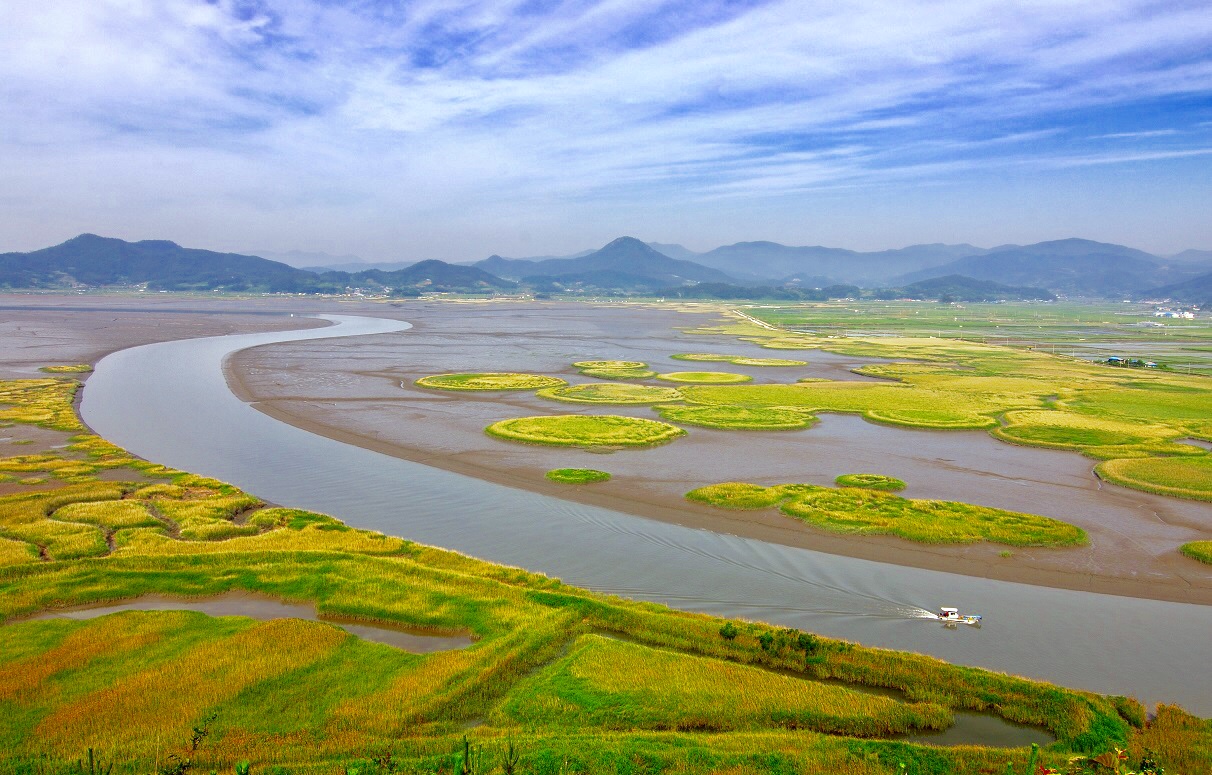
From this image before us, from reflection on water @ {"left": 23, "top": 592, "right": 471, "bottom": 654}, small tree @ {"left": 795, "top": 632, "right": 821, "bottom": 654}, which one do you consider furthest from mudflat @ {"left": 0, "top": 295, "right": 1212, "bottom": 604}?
reflection on water @ {"left": 23, "top": 592, "right": 471, "bottom": 654}

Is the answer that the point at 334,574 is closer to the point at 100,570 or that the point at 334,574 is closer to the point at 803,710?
the point at 100,570

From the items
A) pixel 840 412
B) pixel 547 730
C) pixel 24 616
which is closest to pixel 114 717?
pixel 24 616

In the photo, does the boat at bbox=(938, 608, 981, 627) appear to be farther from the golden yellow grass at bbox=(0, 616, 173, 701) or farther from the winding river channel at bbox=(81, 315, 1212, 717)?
the golden yellow grass at bbox=(0, 616, 173, 701)

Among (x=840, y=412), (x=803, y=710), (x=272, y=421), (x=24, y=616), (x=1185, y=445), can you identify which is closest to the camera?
(x=803, y=710)

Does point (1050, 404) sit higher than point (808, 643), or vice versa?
point (1050, 404)

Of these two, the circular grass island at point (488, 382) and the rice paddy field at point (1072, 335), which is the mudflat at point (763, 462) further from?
the rice paddy field at point (1072, 335)

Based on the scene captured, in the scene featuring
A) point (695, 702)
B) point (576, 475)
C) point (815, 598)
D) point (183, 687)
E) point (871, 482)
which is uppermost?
point (576, 475)

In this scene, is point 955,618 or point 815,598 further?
point 815,598

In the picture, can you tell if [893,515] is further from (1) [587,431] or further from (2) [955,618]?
(1) [587,431]

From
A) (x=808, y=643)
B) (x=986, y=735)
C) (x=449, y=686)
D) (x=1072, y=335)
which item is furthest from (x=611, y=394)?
(x=1072, y=335)
